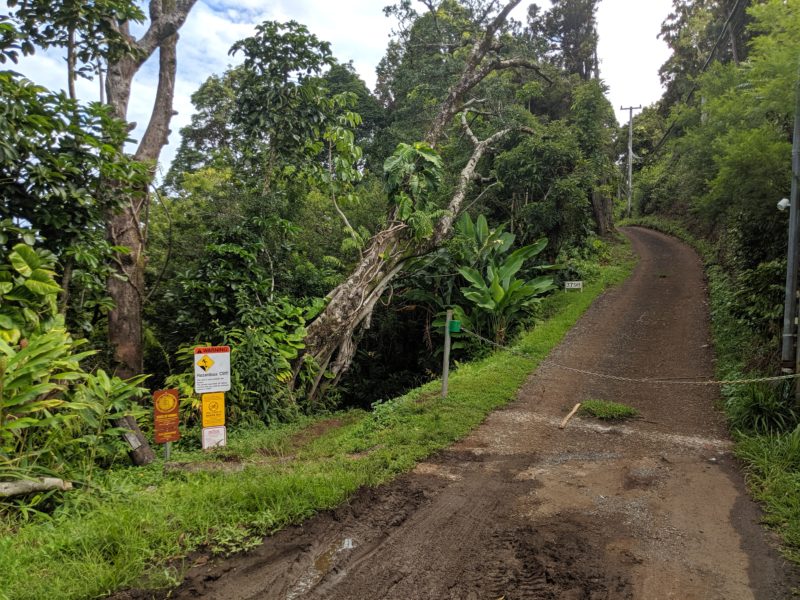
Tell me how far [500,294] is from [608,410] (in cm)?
429

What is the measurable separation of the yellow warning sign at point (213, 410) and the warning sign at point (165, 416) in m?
0.47

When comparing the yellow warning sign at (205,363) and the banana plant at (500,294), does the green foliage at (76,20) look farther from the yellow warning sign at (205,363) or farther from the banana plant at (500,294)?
the banana plant at (500,294)

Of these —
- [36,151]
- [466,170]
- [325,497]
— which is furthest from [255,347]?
[466,170]

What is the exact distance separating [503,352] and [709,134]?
33.4ft

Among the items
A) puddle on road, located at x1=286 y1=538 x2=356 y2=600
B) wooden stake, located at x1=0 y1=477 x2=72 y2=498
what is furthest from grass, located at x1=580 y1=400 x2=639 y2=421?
wooden stake, located at x1=0 y1=477 x2=72 y2=498

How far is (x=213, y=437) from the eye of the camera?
5898mm

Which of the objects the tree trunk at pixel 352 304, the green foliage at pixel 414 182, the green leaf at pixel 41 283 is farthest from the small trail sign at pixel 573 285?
the green leaf at pixel 41 283

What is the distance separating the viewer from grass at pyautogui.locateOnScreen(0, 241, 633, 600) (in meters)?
2.82

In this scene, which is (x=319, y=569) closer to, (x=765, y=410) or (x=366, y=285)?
(x=765, y=410)

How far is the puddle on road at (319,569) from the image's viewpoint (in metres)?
2.86

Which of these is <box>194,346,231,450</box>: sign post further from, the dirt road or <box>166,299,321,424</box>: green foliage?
the dirt road

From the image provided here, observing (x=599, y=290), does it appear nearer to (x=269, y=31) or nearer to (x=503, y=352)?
(x=503, y=352)

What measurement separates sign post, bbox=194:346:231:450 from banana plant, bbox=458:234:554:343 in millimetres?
5725

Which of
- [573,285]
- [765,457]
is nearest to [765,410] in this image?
[765,457]
